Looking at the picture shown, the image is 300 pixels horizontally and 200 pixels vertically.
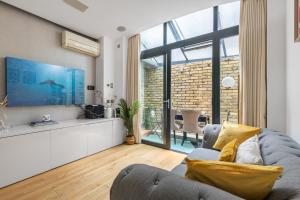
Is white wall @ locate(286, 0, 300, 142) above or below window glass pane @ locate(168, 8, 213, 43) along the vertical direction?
below

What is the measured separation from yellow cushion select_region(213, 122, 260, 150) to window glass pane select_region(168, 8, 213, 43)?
6.14 ft

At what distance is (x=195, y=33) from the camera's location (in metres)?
2.97

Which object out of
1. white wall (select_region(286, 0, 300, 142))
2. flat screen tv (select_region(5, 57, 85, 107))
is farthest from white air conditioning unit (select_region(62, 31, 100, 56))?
white wall (select_region(286, 0, 300, 142))

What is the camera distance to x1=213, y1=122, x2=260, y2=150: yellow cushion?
1.69 meters

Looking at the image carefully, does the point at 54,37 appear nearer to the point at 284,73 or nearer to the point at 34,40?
the point at 34,40

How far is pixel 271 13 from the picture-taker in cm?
204

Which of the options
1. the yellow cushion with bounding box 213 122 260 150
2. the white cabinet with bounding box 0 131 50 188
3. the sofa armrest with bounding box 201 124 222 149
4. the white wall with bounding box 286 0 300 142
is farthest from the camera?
the sofa armrest with bounding box 201 124 222 149

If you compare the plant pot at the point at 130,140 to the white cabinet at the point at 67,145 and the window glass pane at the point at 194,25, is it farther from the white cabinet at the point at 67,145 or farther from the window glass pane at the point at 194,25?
the window glass pane at the point at 194,25

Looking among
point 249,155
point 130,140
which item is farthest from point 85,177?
point 249,155

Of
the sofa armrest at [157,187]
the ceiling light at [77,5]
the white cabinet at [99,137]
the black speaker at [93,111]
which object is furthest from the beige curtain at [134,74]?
the sofa armrest at [157,187]

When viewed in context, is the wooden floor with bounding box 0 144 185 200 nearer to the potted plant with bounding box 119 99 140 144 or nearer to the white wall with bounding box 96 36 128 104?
the potted plant with bounding box 119 99 140 144

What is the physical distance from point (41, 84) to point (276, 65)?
3.64m

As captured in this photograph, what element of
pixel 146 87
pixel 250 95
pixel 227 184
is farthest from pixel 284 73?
pixel 146 87

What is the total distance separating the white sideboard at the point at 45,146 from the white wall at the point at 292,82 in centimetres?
298
